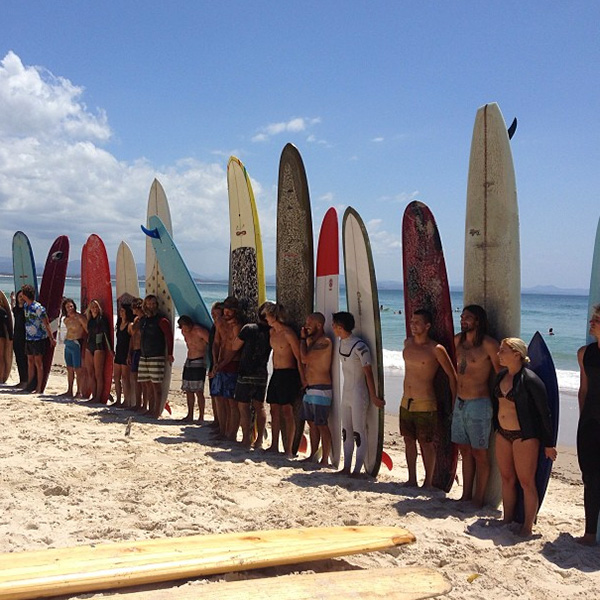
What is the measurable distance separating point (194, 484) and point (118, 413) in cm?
295

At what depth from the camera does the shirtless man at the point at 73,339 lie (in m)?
7.73

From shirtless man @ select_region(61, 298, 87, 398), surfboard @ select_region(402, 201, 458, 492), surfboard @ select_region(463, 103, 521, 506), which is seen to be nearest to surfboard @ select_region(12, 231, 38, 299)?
shirtless man @ select_region(61, 298, 87, 398)

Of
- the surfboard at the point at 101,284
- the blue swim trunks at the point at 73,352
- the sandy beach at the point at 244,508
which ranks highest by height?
the surfboard at the point at 101,284

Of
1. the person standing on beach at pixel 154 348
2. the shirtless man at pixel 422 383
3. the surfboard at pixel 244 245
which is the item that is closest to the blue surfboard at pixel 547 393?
the shirtless man at pixel 422 383

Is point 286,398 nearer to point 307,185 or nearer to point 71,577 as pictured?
point 307,185

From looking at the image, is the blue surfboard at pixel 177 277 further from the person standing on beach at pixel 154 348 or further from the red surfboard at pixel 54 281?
the red surfboard at pixel 54 281

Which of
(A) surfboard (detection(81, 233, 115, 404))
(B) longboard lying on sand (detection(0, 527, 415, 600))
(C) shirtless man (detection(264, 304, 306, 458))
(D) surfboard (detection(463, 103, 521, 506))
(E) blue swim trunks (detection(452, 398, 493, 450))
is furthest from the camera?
(A) surfboard (detection(81, 233, 115, 404))

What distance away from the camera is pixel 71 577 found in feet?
8.39

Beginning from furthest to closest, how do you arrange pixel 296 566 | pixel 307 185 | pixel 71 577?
1. pixel 307 185
2. pixel 296 566
3. pixel 71 577

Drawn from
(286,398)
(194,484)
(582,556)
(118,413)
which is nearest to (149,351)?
(118,413)

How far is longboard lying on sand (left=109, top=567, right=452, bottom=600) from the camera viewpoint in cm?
254

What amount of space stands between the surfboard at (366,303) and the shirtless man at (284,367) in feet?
1.75

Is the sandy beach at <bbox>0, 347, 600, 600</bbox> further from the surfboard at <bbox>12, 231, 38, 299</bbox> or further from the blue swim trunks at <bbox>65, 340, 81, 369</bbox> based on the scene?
the surfboard at <bbox>12, 231, 38, 299</bbox>

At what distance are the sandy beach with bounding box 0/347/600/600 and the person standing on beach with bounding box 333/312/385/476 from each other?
247 millimetres
